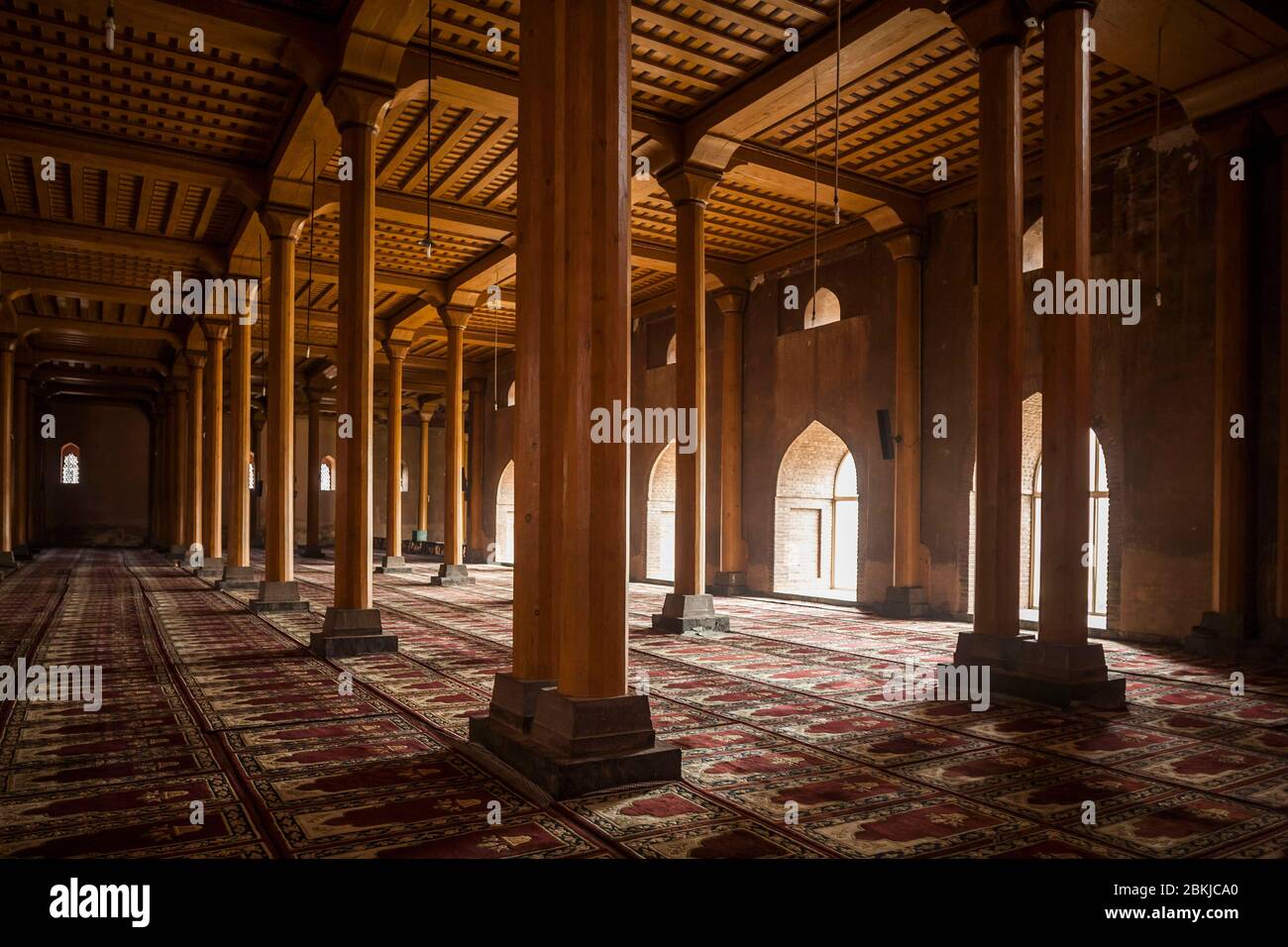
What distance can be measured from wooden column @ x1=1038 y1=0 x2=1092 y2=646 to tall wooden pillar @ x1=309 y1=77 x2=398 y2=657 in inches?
211

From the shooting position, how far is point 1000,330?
21.3 ft

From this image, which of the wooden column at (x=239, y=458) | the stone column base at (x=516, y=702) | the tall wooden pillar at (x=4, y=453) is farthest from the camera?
the tall wooden pillar at (x=4, y=453)

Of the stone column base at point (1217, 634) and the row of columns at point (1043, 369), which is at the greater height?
the row of columns at point (1043, 369)

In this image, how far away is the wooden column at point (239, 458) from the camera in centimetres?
1213

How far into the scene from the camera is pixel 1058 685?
588 centimetres

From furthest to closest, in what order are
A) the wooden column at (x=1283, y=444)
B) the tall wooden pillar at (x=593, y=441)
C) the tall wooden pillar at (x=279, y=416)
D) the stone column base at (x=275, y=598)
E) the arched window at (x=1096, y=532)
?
the arched window at (x=1096, y=532) < the stone column base at (x=275, y=598) < the tall wooden pillar at (x=279, y=416) < the wooden column at (x=1283, y=444) < the tall wooden pillar at (x=593, y=441)

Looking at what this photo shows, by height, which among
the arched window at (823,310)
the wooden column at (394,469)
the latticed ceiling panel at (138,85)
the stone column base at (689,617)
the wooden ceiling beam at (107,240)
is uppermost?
the latticed ceiling panel at (138,85)

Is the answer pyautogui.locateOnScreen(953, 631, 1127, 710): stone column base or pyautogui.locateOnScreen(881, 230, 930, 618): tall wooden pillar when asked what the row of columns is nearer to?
pyautogui.locateOnScreen(953, 631, 1127, 710): stone column base

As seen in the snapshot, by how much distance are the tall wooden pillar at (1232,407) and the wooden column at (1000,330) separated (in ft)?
10.9

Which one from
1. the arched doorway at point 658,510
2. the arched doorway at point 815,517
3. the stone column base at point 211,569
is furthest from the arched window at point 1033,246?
the stone column base at point 211,569

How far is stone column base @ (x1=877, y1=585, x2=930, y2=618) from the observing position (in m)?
11.8

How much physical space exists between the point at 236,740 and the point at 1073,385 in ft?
18.6

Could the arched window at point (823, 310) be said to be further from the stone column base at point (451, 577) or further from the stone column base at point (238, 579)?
the stone column base at point (238, 579)

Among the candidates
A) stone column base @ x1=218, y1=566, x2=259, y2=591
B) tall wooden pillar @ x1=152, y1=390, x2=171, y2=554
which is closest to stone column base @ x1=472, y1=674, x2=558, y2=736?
stone column base @ x1=218, y1=566, x2=259, y2=591
